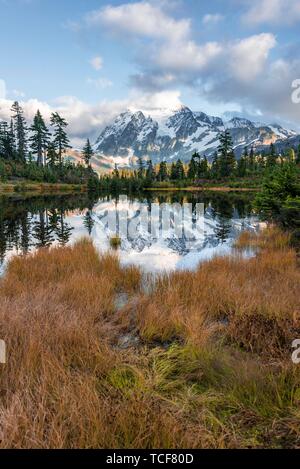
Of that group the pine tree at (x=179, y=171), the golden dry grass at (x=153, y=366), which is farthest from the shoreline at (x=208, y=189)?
the golden dry grass at (x=153, y=366)

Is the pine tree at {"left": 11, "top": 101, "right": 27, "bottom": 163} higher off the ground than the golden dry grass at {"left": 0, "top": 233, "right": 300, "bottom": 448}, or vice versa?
the pine tree at {"left": 11, "top": 101, "right": 27, "bottom": 163}

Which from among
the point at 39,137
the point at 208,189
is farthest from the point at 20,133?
the point at 208,189

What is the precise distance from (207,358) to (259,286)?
316cm

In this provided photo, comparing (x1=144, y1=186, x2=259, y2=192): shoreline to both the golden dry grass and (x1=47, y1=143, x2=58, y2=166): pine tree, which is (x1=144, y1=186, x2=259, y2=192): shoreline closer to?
(x1=47, y1=143, x2=58, y2=166): pine tree

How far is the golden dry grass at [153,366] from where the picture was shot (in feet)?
7.05

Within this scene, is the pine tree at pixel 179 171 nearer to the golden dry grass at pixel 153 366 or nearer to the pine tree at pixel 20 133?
the pine tree at pixel 20 133

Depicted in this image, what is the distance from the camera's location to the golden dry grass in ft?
7.05

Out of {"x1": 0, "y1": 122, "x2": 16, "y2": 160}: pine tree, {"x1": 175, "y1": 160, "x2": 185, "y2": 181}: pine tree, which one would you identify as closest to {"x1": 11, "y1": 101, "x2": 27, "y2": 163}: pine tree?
{"x1": 0, "y1": 122, "x2": 16, "y2": 160}: pine tree

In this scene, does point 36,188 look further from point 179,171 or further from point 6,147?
point 179,171

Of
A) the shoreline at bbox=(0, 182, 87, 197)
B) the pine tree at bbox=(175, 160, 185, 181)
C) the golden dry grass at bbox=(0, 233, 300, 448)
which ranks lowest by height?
the golden dry grass at bbox=(0, 233, 300, 448)

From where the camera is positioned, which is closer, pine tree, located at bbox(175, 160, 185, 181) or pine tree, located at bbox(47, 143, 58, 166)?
pine tree, located at bbox(47, 143, 58, 166)

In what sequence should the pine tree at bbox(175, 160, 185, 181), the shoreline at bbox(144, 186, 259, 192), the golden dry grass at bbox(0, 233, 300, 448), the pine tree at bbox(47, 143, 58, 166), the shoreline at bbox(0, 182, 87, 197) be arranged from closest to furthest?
the golden dry grass at bbox(0, 233, 300, 448)
the shoreline at bbox(0, 182, 87, 197)
the shoreline at bbox(144, 186, 259, 192)
the pine tree at bbox(47, 143, 58, 166)
the pine tree at bbox(175, 160, 185, 181)

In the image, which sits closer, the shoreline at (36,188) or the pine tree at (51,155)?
the shoreline at (36,188)

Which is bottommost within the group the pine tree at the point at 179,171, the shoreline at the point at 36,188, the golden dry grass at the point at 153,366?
the golden dry grass at the point at 153,366
